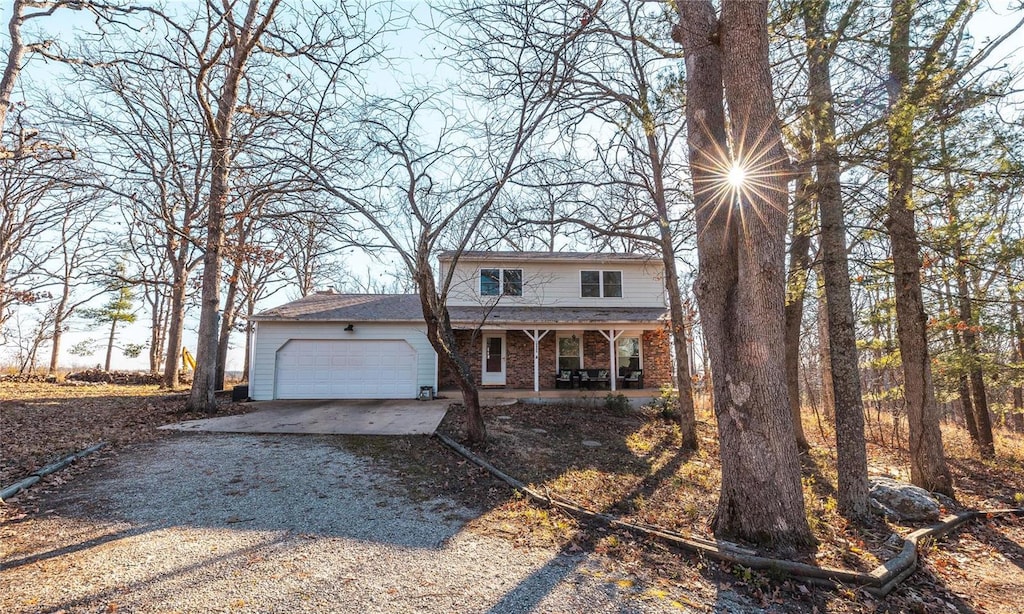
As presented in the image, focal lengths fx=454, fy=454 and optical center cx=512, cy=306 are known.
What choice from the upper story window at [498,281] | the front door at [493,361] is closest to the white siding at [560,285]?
the upper story window at [498,281]

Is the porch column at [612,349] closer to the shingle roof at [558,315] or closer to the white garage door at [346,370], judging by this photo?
the shingle roof at [558,315]

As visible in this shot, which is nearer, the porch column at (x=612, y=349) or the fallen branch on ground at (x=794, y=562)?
the fallen branch on ground at (x=794, y=562)

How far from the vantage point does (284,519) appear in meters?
4.54

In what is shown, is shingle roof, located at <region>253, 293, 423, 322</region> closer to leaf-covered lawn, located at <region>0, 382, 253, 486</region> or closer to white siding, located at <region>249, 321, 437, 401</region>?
white siding, located at <region>249, 321, 437, 401</region>

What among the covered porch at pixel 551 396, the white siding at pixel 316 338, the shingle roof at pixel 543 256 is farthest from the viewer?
the shingle roof at pixel 543 256

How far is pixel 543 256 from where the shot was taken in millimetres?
15102

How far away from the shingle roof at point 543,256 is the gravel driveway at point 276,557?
9763 mm

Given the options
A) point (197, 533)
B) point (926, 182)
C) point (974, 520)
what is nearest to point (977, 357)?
point (974, 520)

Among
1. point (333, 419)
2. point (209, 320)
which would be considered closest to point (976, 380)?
point (333, 419)

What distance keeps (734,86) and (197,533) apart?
6549 millimetres

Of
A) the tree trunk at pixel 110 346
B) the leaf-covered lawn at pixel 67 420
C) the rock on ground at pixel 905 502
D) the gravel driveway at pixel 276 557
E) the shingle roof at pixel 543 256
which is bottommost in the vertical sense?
the rock on ground at pixel 905 502

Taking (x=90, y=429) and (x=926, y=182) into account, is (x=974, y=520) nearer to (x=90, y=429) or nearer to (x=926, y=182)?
(x=926, y=182)

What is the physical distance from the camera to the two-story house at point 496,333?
13328 millimetres

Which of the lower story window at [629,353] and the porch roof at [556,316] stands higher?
the porch roof at [556,316]
